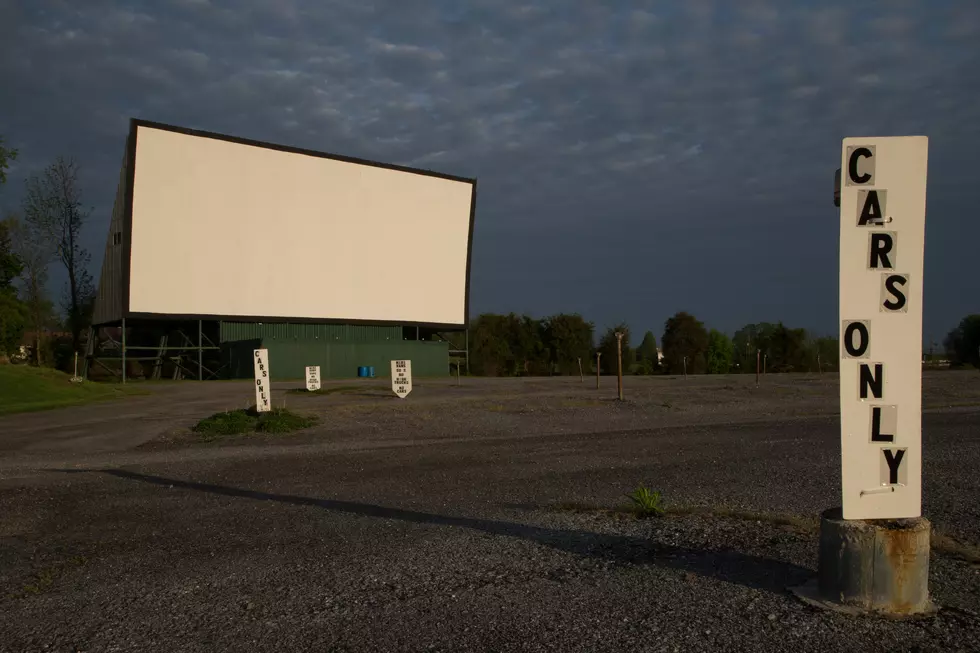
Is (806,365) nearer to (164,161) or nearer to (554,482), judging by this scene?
(164,161)

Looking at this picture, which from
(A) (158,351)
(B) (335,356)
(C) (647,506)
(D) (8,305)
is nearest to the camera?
(C) (647,506)

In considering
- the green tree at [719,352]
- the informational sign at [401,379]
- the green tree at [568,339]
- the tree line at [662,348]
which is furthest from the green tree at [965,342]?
the informational sign at [401,379]

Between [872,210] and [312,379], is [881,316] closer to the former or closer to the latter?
[872,210]

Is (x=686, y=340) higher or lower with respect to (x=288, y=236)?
lower

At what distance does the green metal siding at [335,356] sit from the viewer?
50312mm

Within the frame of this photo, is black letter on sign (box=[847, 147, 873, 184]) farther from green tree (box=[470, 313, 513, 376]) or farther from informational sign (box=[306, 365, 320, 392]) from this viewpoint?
green tree (box=[470, 313, 513, 376])

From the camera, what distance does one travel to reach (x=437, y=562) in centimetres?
581

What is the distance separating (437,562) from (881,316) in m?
3.24

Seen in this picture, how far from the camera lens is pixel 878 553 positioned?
4.39 metres

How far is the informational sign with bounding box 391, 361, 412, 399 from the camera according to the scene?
27.1 meters

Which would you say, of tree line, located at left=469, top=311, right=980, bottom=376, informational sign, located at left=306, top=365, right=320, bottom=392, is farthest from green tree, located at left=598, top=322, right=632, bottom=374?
informational sign, located at left=306, top=365, right=320, bottom=392

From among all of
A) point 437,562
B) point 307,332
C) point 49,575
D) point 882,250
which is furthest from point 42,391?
point 882,250

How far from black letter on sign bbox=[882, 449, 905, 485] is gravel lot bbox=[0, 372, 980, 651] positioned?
2.34 ft

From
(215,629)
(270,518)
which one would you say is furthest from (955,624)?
(270,518)
